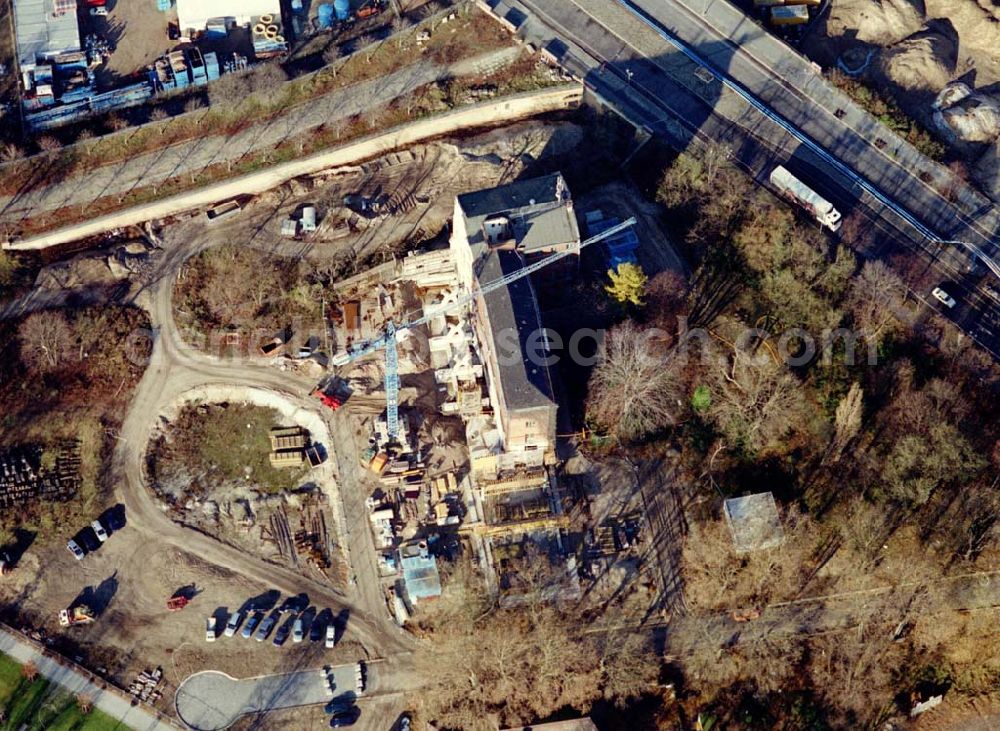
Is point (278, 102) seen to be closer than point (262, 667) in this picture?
No

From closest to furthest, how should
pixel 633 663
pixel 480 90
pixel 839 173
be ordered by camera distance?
pixel 633 663
pixel 839 173
pixel 480 90

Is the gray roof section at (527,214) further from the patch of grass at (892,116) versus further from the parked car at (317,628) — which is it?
the parked car at (317,628)

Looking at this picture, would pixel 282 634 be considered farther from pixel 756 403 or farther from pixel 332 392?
pixel 756 403

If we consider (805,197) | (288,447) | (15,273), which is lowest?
(288,447)

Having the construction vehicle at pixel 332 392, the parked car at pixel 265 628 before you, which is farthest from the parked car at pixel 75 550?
the construction vehicle at pixel 332 392

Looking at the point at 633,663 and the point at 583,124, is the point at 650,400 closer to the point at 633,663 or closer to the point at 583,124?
the point at 633,663

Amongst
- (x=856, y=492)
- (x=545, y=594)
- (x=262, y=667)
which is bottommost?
(x=262, y=667)

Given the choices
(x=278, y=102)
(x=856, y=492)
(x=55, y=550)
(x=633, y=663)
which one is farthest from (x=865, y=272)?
(x=55, y=550)

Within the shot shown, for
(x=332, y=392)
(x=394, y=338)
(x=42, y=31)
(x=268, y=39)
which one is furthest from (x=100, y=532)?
(x=42, y=31)
